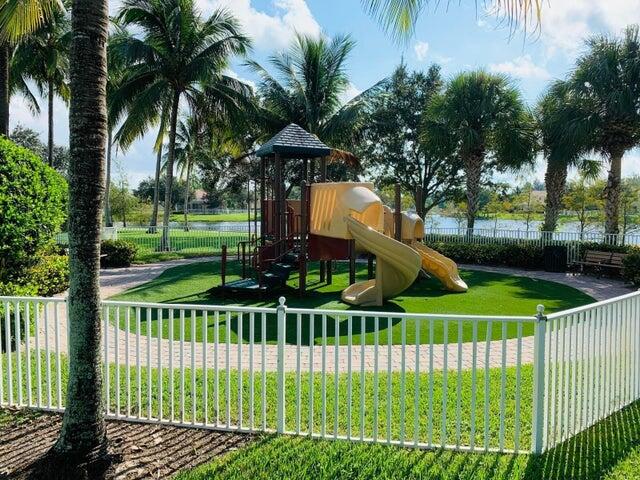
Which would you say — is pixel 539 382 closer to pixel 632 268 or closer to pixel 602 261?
pixel 632 268

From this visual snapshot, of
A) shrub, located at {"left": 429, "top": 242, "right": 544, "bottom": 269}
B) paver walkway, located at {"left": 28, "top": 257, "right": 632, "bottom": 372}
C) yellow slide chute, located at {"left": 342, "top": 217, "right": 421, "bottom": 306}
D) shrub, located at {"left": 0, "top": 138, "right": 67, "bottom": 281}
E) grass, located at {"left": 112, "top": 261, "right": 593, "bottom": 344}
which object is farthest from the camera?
shrub, located at {"left": 429, "top": 242, "right": 544, "bottom": 269}

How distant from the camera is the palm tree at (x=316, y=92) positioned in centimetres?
2245

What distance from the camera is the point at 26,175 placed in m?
8.70

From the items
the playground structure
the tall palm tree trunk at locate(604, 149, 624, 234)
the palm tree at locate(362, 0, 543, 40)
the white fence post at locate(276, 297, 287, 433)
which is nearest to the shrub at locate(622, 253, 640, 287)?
the playground structure

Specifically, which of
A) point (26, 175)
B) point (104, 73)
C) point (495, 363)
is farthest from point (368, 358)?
point (26, 175)

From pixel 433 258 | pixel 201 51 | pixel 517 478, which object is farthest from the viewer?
pixel 201 51

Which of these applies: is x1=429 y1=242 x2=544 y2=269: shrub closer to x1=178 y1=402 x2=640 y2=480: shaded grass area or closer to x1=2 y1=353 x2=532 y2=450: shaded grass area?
x1=2 y1=353 x2=532 y2=450: shaded grass area

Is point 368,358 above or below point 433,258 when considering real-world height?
below

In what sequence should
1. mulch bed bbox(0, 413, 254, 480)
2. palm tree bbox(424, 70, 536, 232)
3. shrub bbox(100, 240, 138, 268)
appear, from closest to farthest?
mulch bed bbox(0, 413, 254, 480) < shrub bbox(100, 240, 138, 268) < palm tree bbox(424, 70, 536, 232)

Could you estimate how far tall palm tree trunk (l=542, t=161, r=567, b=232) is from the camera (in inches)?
838

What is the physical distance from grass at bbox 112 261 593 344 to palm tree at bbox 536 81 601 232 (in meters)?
6.50

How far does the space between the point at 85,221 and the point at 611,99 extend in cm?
1864

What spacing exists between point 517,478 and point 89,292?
346 cm

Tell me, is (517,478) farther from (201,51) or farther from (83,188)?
(201,51)
